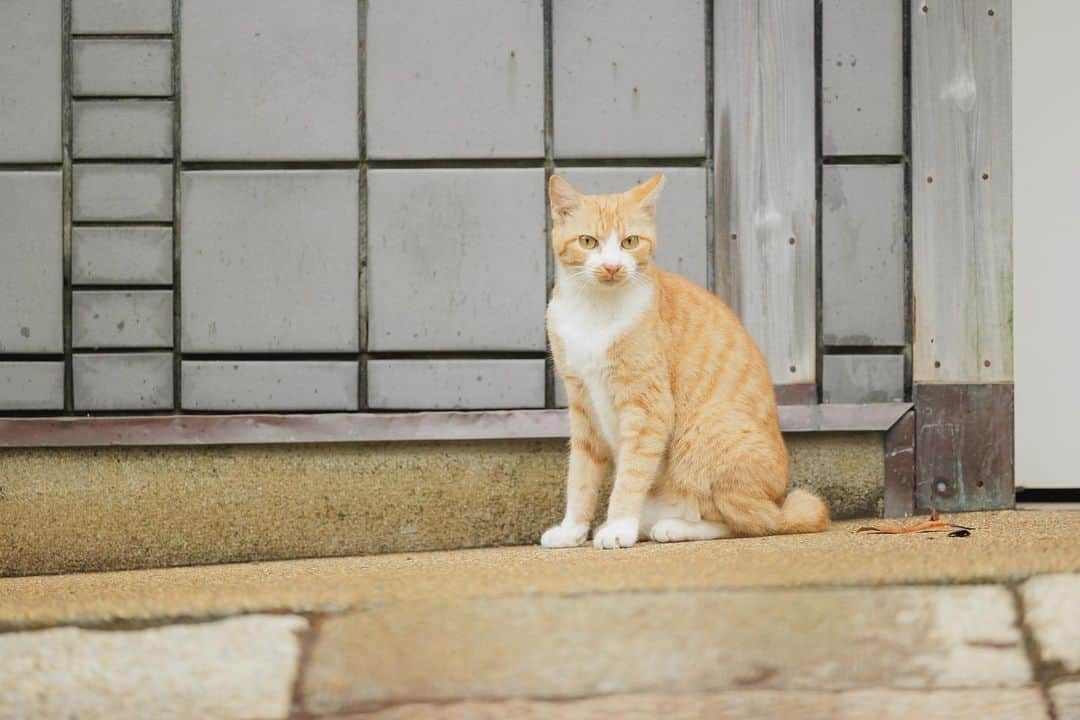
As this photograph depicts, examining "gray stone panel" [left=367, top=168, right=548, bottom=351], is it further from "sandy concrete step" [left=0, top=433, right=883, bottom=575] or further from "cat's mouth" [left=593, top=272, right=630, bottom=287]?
"cat's mouth" [left=593, top=272, right=630, bottom=287]

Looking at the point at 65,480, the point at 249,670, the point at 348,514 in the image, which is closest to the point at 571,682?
the point at 249,670

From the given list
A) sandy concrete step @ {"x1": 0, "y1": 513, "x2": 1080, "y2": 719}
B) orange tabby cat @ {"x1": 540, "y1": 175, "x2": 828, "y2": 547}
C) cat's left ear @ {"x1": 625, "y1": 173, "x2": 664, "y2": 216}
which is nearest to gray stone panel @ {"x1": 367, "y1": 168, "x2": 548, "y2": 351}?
orange tabby cat @ {"x1": 540, "y1": 175, "x2": 828, "y2": 547}

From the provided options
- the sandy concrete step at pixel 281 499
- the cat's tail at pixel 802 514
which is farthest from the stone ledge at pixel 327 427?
the cat's tail at pixel 802 514

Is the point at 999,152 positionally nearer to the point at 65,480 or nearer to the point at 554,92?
the point at 554,92

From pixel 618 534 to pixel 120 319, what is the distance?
1.95 m

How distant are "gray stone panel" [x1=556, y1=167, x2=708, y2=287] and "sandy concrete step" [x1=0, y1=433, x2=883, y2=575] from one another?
733 millimetres

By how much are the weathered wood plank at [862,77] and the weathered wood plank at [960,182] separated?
69 millimetres

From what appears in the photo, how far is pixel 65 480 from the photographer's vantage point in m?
3.32

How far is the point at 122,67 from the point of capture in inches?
132

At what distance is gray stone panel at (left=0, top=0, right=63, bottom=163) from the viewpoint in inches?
132

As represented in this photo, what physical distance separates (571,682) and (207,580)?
1.33 meters

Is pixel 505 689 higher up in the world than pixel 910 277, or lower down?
lower down

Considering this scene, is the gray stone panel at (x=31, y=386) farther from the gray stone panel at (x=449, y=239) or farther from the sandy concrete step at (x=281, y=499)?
the gray stone panel at (x=449, y=239)

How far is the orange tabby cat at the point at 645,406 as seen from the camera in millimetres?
2664
